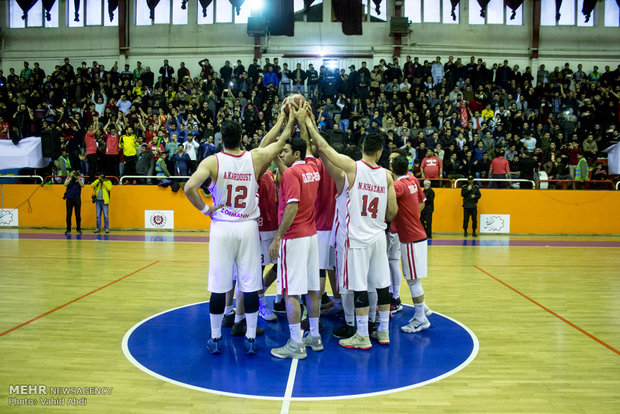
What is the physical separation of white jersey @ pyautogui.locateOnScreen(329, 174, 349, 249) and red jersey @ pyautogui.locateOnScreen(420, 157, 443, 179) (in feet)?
33.9

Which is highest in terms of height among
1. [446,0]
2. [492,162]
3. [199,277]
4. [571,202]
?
[446,0]

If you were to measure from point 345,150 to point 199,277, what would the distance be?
4469 millimetres

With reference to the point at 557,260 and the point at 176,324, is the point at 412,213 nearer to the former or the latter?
the point at 176,324

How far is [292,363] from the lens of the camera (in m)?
5.02

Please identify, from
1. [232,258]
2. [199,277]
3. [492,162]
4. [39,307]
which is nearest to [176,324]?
[232,258]

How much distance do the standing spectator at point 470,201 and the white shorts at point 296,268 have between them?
1108 centimetres

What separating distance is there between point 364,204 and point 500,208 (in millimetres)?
11972

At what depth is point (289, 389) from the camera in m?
4.37

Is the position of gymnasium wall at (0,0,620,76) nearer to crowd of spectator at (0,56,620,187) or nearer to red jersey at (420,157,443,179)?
crowd of spectator at (0,56,620,187)

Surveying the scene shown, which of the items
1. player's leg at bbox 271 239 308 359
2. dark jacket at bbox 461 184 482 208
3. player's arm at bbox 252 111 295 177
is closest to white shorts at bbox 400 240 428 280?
player's leg at bbox 271 239 308 359

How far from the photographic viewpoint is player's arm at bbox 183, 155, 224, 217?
4.84 meters

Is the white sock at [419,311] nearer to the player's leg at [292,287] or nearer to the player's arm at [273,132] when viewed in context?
the player's leg at [292,287]

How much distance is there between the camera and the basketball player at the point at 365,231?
5.34 metres

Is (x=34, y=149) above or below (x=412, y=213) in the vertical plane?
above
